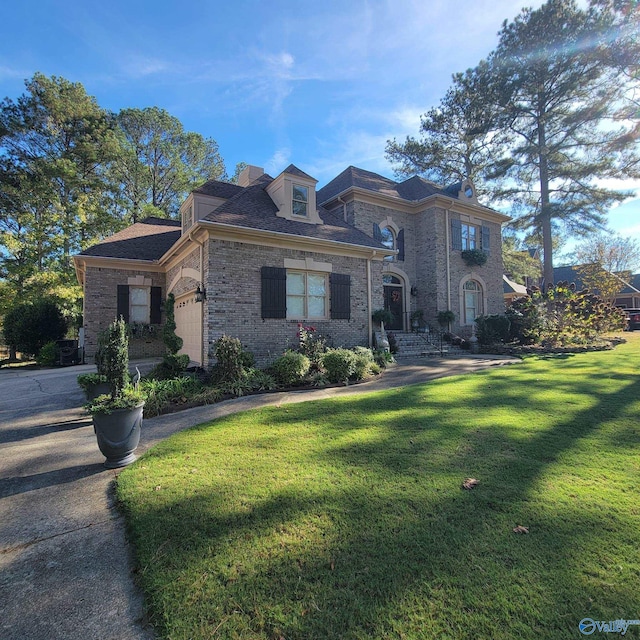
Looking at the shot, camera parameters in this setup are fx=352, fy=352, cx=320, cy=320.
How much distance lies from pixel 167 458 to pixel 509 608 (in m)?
3.64

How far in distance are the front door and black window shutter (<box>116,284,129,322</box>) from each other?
11102 millimetres

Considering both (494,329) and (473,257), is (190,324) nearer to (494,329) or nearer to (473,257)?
(494,329)

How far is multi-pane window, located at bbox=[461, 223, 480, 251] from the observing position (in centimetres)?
1805

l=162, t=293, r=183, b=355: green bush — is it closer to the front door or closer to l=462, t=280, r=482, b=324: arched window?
the front door

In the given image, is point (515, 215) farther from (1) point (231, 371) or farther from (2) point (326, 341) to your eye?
(1) point (231, 371)

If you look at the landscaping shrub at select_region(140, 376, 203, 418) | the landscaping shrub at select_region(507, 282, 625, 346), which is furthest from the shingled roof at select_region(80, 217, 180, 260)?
the landscaping shrub at select_region(507, 282, 625, 346)

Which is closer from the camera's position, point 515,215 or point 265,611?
point 265,611

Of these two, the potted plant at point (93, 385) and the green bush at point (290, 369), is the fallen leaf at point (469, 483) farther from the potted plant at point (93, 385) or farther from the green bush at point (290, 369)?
the potted plant at point (93, 385)

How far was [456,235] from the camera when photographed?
17547 millimetres

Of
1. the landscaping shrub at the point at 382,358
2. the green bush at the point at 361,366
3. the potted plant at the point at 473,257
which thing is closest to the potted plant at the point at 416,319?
the potted plant at the point at 473,257

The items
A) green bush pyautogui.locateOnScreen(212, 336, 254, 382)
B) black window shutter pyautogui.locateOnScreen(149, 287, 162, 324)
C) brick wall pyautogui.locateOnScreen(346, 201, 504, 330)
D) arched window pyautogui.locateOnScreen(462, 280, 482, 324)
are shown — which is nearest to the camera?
green bush pyautogui.locateOnScreen(212, 336, 254, 382)

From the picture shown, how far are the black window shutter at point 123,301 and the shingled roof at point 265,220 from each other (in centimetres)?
664

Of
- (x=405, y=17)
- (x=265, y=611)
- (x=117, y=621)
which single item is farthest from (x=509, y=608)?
(x=405, y=17)

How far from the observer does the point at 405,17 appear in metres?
8.56
